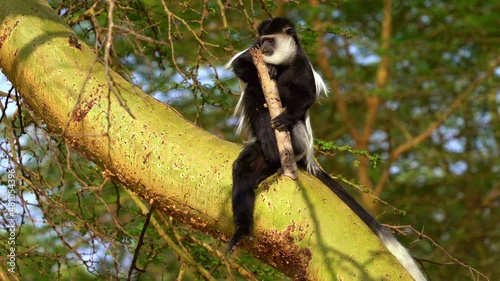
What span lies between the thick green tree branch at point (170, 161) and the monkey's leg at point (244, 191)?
28 millimetres

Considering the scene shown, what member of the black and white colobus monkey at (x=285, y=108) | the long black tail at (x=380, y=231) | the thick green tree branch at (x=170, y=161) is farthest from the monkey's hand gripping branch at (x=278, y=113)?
the long black tail at (x=380, y=231)

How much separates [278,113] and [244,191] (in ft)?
0.96

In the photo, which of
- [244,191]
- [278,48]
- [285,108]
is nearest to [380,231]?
[285,108]

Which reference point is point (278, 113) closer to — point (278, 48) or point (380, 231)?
point (278, 48)

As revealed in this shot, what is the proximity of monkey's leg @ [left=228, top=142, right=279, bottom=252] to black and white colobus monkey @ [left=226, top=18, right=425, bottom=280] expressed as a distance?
0.04 metres

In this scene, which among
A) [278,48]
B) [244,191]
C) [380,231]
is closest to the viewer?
[244,191]

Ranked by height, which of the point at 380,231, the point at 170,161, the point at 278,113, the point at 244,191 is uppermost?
the point at 170,161

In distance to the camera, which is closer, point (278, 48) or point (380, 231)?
point (380, 231)

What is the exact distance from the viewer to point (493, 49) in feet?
22.1

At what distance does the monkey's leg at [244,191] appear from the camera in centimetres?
221

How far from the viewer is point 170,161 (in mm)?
2281

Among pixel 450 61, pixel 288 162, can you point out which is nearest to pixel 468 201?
pixel 450 61

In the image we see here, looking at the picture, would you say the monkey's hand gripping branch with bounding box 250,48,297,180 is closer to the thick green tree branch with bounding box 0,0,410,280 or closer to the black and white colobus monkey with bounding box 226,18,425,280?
the thick green tree branch with bounding box 0,0,410,280

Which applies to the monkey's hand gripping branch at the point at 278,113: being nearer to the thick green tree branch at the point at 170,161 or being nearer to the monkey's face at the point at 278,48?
the thick green tree branch at the point at 170,161
